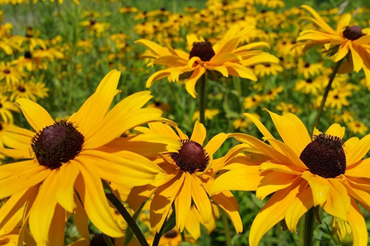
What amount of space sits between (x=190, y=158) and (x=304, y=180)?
1.04 ft

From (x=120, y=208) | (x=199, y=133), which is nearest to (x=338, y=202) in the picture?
(x=120, y=208)

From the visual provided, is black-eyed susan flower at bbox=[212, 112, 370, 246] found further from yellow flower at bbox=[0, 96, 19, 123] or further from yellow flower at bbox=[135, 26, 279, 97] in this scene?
yellow flower at bbox=[0, 96, 19, 123]

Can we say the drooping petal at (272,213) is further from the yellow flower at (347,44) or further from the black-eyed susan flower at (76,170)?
the yellow flower at (347,44)

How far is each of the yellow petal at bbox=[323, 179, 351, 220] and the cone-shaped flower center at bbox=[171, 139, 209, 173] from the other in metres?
0.37

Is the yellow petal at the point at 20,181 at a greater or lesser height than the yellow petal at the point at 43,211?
greater

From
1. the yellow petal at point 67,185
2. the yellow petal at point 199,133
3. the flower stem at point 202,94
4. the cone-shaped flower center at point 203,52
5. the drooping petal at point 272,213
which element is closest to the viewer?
the yellow petal at point 67,185

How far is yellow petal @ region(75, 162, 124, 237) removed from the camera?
680 millimetres

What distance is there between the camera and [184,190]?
0.99 meters

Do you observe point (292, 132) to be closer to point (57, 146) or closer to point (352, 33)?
point (57, 146)

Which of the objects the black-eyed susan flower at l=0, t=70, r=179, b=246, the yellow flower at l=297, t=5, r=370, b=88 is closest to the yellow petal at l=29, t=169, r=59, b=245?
the black-eyed susan flower at l=0, t=70, r=179, b=246

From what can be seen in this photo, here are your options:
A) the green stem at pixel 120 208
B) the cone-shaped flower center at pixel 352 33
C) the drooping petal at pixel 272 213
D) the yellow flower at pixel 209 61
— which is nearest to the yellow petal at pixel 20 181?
the green stem at pixel 120 208

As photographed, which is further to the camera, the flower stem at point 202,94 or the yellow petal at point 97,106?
the flower stem at point 202,94

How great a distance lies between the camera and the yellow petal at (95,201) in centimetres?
68

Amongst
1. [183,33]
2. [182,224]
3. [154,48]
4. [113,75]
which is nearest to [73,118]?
[113,75]
